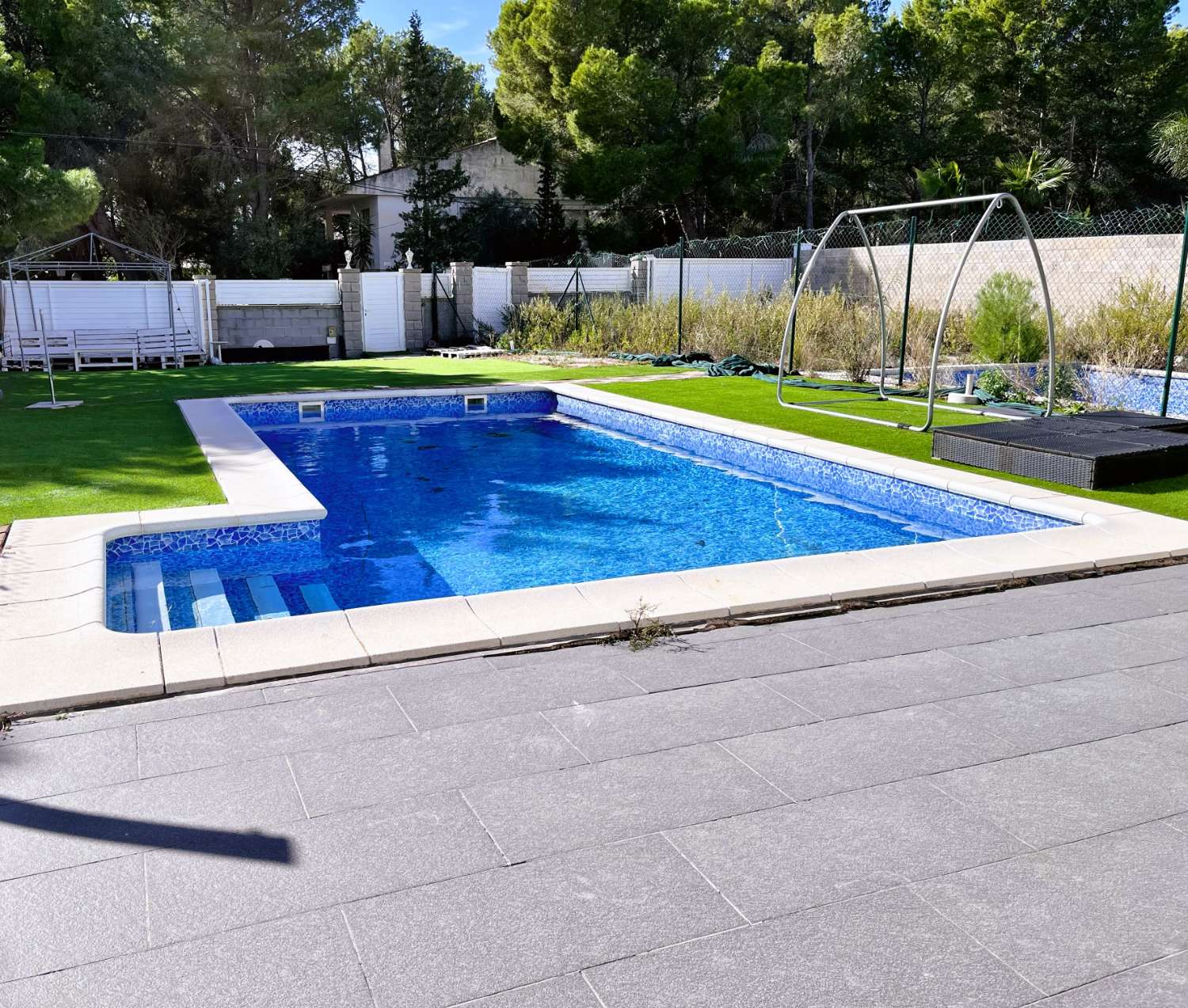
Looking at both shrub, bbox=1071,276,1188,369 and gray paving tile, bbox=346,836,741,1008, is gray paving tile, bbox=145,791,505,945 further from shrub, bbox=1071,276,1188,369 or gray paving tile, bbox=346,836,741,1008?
shrub, bbox=1071,276,1188,369

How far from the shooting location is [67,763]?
2812 mm

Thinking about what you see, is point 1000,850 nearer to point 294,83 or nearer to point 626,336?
point 626,336

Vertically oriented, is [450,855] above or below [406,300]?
below

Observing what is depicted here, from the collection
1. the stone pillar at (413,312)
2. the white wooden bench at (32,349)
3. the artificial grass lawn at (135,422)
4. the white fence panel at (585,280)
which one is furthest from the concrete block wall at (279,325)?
the white fence panel at (585,280)

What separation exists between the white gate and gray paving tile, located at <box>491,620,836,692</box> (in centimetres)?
1626

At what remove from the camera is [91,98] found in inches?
953

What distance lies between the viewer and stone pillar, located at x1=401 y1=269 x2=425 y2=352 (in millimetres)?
19062

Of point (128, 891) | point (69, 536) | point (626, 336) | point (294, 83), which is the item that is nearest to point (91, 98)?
point (294, 83)

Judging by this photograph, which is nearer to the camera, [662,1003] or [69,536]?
[662,1003]

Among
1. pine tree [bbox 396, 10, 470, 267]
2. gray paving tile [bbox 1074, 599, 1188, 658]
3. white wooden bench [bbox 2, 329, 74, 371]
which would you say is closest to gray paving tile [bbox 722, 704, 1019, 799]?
gray paving tile [bbox 1074, 599, 1188, 658]

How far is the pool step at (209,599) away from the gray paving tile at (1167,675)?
12.5 ft

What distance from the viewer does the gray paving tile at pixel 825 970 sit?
1.87m

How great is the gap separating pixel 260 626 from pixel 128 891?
1.70 m

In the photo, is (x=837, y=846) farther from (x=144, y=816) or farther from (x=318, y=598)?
(x=318, y=598)
